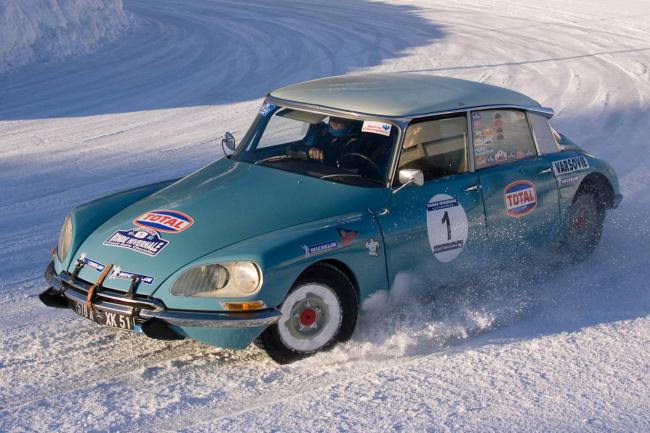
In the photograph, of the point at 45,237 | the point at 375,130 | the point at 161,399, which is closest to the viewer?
the point at 161,399

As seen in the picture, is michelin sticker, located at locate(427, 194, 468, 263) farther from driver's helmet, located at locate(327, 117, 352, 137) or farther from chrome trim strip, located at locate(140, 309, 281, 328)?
chrome trim strip, located at locate(140, 309, 281, 328)

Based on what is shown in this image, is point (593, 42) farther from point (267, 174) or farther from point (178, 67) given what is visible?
point (267, 174)

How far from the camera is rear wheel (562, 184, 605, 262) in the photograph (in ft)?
23.7

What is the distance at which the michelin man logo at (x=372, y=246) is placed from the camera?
18.5ft

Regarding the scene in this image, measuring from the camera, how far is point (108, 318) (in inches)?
206

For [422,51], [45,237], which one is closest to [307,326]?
[45,237]

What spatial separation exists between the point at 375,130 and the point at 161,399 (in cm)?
227

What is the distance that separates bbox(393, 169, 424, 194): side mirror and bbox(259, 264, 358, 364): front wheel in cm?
81

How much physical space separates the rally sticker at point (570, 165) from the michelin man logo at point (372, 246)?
1951mm

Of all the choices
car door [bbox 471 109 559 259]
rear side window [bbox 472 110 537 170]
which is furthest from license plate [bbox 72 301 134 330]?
rear side window [bbox 472 110 537 170]

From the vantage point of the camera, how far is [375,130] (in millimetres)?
6203

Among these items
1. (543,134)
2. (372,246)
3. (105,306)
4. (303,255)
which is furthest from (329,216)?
(543,134)

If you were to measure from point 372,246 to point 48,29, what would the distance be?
13.8 meters

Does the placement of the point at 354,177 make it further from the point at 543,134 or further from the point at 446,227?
the point at 543,134
